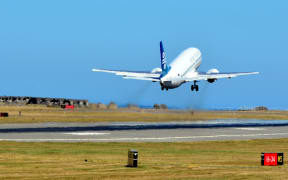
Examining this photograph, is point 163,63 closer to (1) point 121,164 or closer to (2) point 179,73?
(2) point 179,73

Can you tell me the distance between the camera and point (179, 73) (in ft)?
417

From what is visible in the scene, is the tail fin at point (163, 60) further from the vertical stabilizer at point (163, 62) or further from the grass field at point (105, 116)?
the grass field at point (105, 116)

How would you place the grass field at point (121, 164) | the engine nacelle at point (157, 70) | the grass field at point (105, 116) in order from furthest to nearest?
the engine nacelle at point (157, 70) < the grass field at point (105, 116) < the grass field at point (121, 164)

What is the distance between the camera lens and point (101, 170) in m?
36.6

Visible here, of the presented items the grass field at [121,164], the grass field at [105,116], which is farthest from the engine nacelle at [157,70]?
the grass field at [121,164]

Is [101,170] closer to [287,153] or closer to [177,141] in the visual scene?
[287,153]

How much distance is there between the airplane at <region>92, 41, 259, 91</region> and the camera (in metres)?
123

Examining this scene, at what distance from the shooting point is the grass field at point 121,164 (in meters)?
34.8

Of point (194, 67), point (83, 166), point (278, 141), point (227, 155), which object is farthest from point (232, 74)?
point (83, 166)

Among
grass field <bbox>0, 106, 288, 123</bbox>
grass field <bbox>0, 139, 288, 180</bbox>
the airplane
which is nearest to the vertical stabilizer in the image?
the airplane

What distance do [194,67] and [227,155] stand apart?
92.0m

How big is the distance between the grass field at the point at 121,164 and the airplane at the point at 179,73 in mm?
67336

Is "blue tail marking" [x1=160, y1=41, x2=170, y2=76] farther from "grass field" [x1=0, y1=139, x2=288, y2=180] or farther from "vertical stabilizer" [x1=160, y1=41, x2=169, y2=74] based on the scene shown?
"grass field" [x1=0, y1=139, x2=288, y2=180]

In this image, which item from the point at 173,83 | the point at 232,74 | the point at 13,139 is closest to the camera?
the point at 13,139
